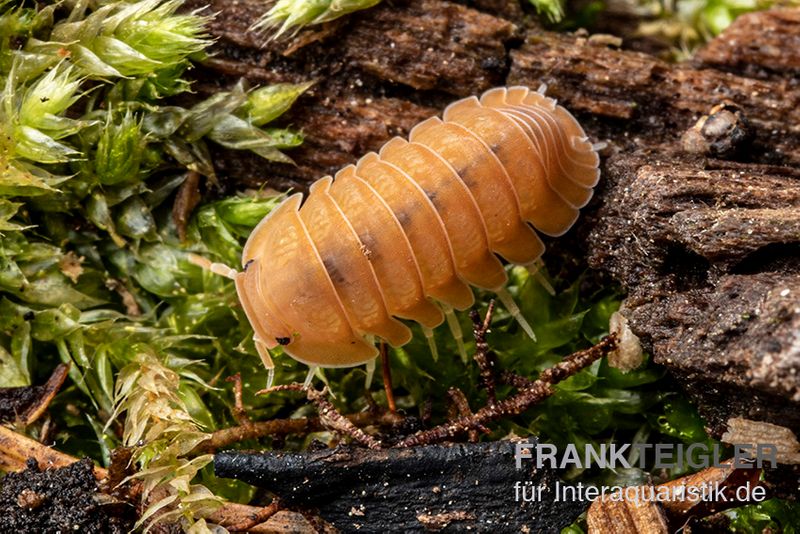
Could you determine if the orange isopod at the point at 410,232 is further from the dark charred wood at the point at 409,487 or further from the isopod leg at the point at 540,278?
the dark charred wood at the point at 409,487

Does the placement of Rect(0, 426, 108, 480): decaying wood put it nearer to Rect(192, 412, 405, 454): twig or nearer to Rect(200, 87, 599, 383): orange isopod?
Rect(192, 412, 405, 454): twig

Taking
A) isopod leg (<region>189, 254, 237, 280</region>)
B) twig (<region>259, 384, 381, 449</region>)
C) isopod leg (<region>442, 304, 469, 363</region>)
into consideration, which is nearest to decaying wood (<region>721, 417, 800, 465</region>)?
isopod leg (<region>442, 304, 469, 363</region>)

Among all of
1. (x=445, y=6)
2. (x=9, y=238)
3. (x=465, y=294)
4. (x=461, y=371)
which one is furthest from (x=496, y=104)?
(x=9, y=238)

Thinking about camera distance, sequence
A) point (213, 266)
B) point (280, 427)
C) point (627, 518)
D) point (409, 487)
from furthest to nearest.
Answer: point (213, 266) < point (280, 427) < point (409, 487) < point (627, 518)

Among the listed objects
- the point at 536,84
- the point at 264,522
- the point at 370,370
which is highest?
the point at 536,84

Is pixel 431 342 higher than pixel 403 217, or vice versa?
pixel 403 217

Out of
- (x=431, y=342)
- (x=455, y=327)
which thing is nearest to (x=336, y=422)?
(x=431, y=342)

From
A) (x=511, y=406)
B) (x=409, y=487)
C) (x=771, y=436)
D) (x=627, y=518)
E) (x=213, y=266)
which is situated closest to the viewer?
(x=771, y=436)

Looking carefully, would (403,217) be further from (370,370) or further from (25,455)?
(25,455)
